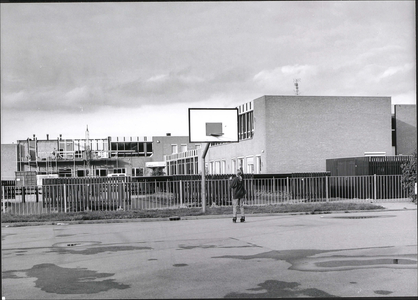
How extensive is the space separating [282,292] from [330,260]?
→ 110 inches

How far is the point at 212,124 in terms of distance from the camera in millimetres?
24828

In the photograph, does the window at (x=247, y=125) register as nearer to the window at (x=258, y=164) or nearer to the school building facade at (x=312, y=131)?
the school building facade at (x=312, y=131)

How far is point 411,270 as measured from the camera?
8742mm

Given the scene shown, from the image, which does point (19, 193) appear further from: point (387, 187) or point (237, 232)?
point (387, 187)

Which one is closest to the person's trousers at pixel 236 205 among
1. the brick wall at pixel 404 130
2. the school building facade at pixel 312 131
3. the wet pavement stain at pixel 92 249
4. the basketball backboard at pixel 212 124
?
the basketball backboard at pixel 212 124

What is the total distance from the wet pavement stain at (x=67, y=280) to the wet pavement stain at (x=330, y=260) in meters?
2.85

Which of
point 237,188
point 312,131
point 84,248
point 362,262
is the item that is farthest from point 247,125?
point 362,262

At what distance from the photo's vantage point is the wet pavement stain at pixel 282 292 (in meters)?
7.18

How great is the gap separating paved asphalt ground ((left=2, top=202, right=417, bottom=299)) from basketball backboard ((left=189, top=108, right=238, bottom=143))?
833cm

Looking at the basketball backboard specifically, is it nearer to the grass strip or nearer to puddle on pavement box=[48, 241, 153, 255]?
the grass strip

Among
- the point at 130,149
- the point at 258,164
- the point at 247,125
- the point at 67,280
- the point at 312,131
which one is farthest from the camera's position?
the point at 130,149

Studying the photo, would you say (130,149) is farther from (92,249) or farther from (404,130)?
(92,249)

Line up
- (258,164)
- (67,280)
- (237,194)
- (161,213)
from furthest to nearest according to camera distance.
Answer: (258,164), (161,213), (237,194), (67,280)

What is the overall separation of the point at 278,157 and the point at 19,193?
62.5 ft
